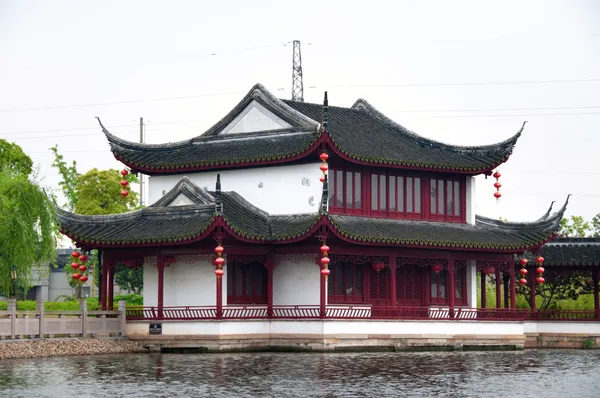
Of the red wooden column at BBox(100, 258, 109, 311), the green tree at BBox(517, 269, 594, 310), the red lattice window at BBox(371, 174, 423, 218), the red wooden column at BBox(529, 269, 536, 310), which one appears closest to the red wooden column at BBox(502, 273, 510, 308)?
the green tree at BBox(517, 269, 594, 310)

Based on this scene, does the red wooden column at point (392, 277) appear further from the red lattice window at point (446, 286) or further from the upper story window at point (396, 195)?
the red lattice window at point (446, 286)

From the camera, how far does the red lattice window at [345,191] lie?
169ft

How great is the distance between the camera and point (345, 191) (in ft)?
170

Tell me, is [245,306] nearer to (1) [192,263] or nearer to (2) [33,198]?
(1) [192,263]

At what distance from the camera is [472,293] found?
183ft

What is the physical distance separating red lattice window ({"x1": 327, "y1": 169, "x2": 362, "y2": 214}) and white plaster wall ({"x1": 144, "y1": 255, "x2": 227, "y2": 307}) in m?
5.13

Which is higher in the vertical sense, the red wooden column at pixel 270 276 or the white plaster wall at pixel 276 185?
the white plaster wall at pixel 276 185

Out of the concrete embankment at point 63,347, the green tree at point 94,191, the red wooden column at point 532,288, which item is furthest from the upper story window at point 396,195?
the green tree at point 94,191

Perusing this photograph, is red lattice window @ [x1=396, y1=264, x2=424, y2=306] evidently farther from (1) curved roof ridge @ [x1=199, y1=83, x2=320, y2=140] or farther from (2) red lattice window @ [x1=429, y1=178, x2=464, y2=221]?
(1) curved roof ridge @ [x1=199, y1=83, x2=320, y2=140]

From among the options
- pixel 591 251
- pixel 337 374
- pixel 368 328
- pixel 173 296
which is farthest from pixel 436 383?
pixel 591 251

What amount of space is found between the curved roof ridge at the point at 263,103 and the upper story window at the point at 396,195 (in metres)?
2.32

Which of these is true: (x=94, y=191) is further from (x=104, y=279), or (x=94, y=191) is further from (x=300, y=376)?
(x=300, y=376)

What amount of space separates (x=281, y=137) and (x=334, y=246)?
5.54 m

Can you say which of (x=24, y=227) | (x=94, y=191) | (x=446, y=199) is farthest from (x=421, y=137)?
(x=94, y=191)
